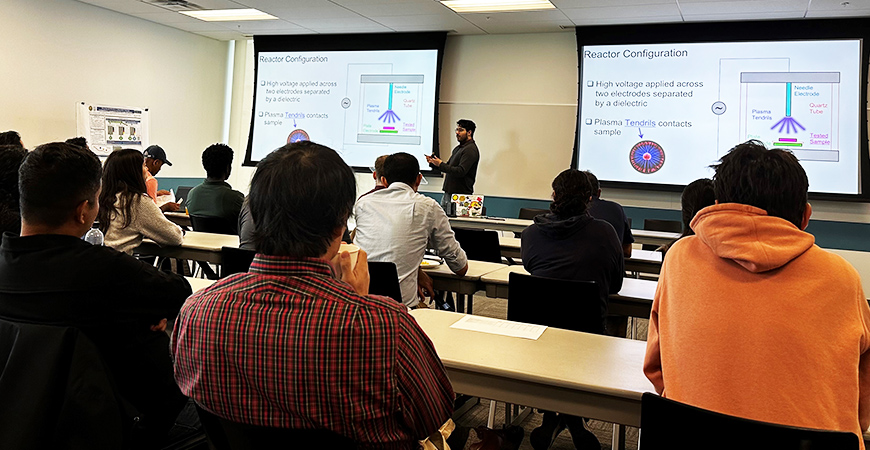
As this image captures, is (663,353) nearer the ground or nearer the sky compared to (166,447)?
nearer the sky

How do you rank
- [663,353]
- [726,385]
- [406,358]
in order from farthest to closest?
[663,353] → [726,385] → [406,358]

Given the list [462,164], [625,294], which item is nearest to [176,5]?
[462,164]

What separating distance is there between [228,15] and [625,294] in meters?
6.46

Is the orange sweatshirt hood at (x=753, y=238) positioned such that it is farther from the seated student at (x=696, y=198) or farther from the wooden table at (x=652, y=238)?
the wooden table at (x=652, y=238)

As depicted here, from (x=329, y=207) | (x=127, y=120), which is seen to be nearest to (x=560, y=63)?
(x=127, y=120)

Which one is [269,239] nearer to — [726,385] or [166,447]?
[726,385]

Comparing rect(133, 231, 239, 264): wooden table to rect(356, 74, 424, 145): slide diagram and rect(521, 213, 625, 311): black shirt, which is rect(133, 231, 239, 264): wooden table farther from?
rect(356, 74, 424, 145): slide diagram

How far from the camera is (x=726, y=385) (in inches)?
54.9

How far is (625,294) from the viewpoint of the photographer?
289 centimetres

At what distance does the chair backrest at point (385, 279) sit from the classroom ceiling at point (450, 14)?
4281 mm

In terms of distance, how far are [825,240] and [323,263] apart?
6.73 meters

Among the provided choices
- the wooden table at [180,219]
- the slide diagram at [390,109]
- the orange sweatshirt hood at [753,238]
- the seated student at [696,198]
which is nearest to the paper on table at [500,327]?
the orange sweatshirt hood at [753,238]

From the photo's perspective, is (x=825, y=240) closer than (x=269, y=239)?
No

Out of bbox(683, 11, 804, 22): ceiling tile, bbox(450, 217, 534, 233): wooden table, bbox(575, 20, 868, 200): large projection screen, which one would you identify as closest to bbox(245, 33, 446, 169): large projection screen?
bbox(575, 20, 868, 200): large projection screen
